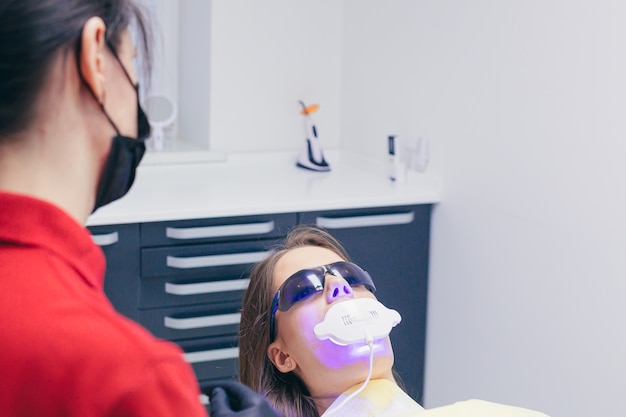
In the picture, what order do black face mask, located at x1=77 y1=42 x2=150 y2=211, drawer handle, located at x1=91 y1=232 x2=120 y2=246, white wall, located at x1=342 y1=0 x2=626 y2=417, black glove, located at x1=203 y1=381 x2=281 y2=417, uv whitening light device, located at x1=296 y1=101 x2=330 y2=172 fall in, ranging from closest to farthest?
black face mask, located at x1=77 y1=42 x2=150 y2=211
black glove, located at x1=203 y1=381 x2=281 y2=417
white wall, located at x1=342 y1=0 x2=626 y2=417
drawer handle, located at x1=91 y1=232 x2=120 y2=246
uv whitening light device, located at x1=296 y1=101 x2=330 y2=172

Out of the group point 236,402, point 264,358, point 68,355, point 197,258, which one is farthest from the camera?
point 197,258

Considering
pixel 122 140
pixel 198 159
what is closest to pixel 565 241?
pixel 198 159

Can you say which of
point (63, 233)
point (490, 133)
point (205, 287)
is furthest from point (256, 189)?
point (63, 233)

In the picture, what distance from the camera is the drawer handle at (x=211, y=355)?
2.67m

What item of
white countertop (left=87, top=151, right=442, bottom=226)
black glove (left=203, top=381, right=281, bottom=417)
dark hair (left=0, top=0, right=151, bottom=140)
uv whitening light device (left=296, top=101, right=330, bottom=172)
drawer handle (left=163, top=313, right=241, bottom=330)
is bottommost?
Result: drawer handle (left=163, top=313, right=241, bottom=330)

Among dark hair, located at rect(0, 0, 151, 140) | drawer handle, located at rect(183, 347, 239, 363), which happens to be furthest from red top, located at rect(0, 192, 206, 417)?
drawer handle, located at rect(183, 347, 239, 363)

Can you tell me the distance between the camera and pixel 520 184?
2535 millimetres

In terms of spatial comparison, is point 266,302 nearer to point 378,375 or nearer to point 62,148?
point 378,375

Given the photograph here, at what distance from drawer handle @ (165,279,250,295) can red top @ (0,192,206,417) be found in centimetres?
189

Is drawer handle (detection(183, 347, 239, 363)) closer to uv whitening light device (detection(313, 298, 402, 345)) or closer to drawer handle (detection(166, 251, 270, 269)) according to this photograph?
drawer handle (detection(166, 251, 270, 269))

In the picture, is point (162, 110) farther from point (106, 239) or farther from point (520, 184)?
point (520, 184)

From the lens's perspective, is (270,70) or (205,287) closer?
(205,287)

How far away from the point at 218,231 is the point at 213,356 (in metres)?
0.39

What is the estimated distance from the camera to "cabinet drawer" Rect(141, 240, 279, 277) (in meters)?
2.59
